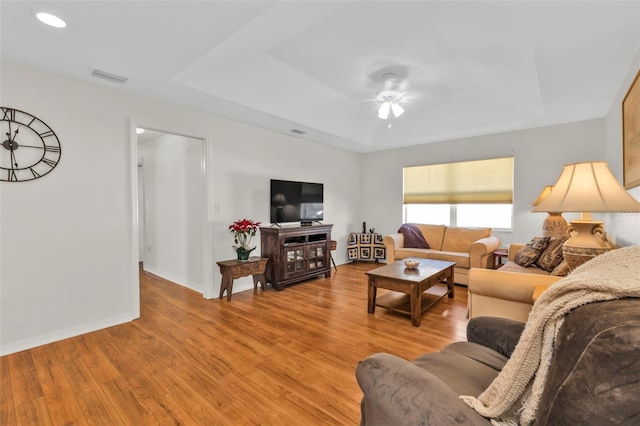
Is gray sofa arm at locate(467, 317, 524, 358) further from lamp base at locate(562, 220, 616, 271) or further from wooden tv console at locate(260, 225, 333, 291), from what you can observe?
wooden tv console at locate(260, 225, 333, 291)

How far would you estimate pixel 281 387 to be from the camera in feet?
6.27

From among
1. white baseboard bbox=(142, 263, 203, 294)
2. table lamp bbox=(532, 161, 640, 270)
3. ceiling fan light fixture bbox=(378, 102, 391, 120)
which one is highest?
ceiling fan light fixture bbox=(378, 102, 391, 120)

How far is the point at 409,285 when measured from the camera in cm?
291

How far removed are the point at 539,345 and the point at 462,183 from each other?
15.5 ft

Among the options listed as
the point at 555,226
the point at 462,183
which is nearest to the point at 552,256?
the point at 555,226

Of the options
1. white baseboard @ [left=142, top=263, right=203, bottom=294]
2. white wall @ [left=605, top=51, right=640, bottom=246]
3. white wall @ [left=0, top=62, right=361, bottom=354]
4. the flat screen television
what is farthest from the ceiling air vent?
white wall @ [left=605, top=51, right=640, bottom=246]

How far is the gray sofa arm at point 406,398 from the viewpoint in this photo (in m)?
0.86

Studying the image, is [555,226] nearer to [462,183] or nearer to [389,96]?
[462,183]

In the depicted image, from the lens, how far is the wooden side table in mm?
3604

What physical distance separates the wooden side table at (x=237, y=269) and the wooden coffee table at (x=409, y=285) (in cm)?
154

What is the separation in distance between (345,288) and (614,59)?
Answer: 12.0ft

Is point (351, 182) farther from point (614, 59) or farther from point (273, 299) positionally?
point (614, 59)

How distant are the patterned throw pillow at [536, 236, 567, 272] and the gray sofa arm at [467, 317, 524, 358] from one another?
80.2 inches

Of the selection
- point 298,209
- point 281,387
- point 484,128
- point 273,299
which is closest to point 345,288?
point 273,299
